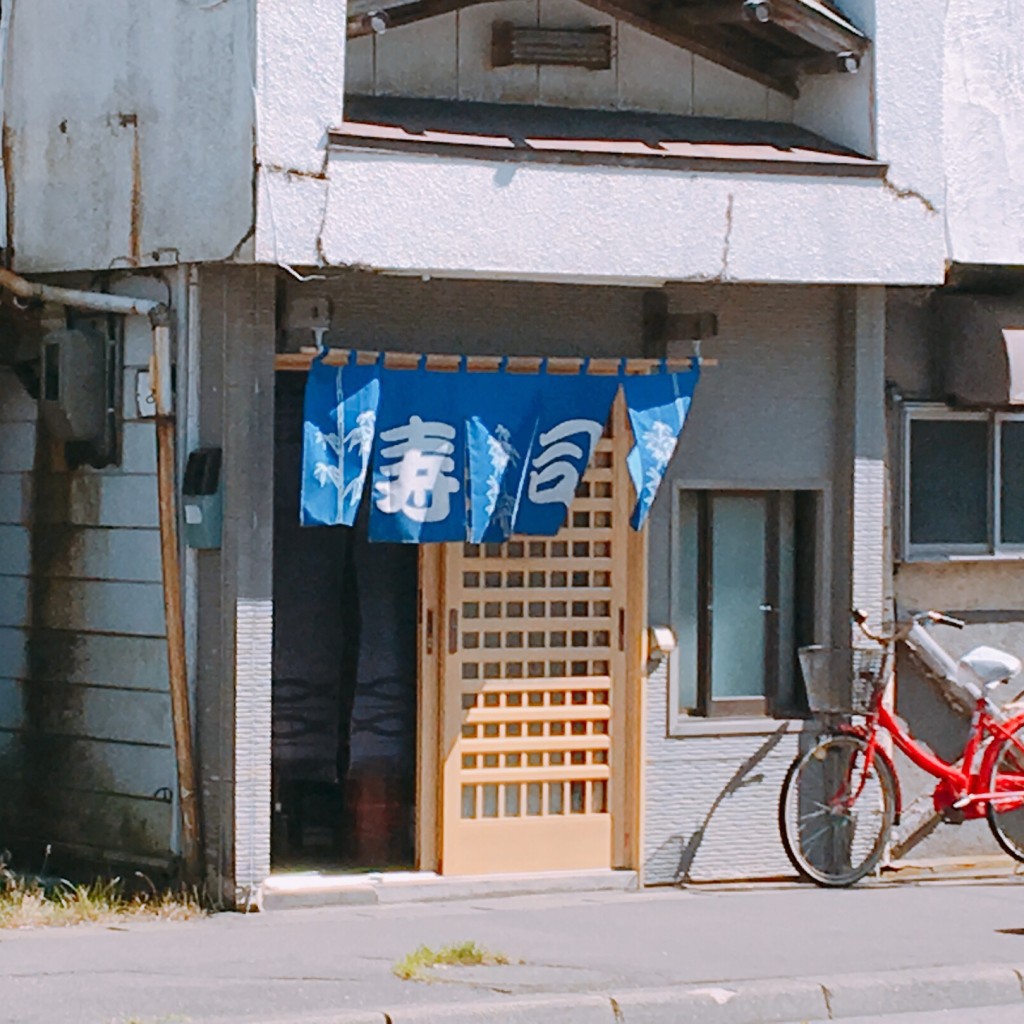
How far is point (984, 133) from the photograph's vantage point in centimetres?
1328

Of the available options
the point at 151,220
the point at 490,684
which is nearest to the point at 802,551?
the point at 490,684

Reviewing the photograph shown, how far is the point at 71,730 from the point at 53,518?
1167mm

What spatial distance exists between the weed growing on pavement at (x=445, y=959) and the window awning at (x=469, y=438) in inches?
99.8

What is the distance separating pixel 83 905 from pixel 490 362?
137 inches

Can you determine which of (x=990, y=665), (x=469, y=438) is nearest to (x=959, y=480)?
(x=990, y=665)

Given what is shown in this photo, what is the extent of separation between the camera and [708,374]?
41.8 ft

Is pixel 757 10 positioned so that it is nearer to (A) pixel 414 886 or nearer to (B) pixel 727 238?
(B) pixel 727 238

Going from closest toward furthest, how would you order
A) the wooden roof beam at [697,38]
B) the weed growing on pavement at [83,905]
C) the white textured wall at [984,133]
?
the weed growing on pavement at [83,905] < the wooden roof beam at [697,38] < the white textured wall at [984,133]

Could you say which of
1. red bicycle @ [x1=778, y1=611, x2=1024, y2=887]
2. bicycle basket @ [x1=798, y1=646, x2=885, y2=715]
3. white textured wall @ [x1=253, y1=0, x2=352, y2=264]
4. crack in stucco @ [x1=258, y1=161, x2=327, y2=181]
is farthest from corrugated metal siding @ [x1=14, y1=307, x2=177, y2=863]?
bicycle basket @ [x1=798, y1=646, x2=885, y2=715]

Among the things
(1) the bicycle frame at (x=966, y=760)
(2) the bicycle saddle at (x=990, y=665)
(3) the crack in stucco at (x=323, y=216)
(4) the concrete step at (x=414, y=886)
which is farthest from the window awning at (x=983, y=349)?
(3) the crack in stucco at (x=323, y=216)

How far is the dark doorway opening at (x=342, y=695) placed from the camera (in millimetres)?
12711

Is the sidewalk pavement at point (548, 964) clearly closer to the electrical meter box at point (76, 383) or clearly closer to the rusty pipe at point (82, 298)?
the electrical meter box at point (76, 383)

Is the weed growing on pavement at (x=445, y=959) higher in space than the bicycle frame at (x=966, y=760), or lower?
lower

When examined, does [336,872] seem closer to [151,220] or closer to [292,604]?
[292,604]
